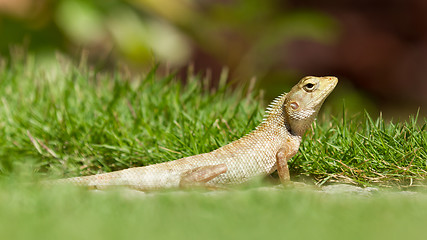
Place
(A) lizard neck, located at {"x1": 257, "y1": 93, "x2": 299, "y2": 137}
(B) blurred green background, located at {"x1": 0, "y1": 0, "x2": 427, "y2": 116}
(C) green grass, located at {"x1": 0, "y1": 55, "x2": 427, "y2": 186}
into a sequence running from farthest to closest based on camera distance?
(B) blurred green background, located at {"x1": 0, "y1": 0, "x2": 427, "y2": 116} → (A) lizard neck, located at {"x1": 257, "y1": 93, "x2": 299, "y2": 137} → (C) green grass, located at {"x1": 0, "y1": 55, "x2": 427, "y2": 186}

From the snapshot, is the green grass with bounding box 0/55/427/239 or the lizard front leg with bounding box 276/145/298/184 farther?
the lizard front leg with bounding box 276/145/298/184

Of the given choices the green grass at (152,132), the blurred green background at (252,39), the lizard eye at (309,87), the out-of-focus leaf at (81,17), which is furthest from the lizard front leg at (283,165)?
the out-of-focus leaf at (81,17)

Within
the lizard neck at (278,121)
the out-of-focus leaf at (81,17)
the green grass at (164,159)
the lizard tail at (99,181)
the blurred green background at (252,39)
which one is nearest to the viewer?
the green grass at (164,159)

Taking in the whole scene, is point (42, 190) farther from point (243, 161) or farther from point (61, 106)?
point (61, 106)

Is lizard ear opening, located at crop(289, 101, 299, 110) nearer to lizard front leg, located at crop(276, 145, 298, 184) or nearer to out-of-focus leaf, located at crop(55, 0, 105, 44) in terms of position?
lizard front leg, located at crop(276, 145, 298, 184)

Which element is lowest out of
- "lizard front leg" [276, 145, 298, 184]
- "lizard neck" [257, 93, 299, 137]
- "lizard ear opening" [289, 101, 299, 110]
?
"lizard front leg" [276, 145, 298, 184]

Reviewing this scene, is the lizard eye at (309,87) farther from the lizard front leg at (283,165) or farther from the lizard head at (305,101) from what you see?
the lizard front leg at (283,165)

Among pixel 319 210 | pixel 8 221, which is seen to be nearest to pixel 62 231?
pixel 8 221

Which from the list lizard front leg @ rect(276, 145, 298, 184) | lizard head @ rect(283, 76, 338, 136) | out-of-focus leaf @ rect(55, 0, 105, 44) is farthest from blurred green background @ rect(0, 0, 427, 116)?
lizard front leg @ rect(276, 145, 298, 184)
